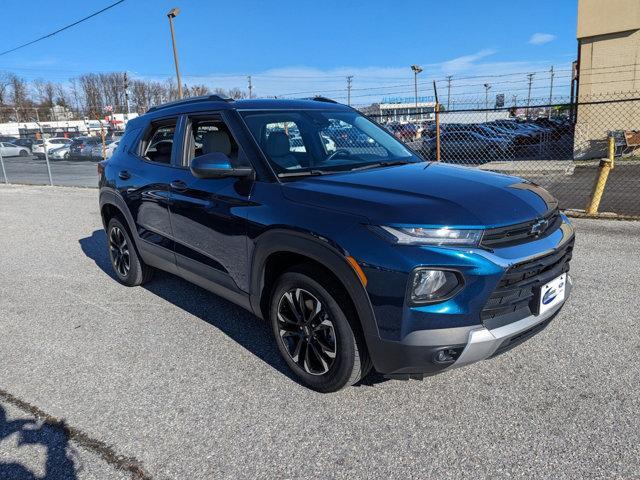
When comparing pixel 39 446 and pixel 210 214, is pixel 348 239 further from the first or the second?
pixel 39 446

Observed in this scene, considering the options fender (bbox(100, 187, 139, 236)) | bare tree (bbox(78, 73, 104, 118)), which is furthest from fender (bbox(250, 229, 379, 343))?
bare tree (bbox(78, 73, 104, 118))

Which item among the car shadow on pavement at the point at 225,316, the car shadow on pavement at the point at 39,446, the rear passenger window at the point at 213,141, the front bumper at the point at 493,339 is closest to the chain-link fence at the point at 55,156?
the car shadow on pavement at the point at 225,316

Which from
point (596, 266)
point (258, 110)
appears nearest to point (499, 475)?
point (258, 110)

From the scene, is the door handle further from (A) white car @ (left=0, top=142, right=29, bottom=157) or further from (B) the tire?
(A) white car @ (left=0, top=142, right=29, bottom=157)

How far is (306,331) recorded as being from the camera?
9.35 feet

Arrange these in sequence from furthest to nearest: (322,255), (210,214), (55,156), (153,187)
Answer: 1. (55,156)
2. (153,187)
3. (210,214)
4. (322,255)

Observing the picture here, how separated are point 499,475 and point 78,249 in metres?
6.23

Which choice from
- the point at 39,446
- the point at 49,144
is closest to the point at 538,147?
the point at 39,446

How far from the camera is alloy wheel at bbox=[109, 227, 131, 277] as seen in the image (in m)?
4.82

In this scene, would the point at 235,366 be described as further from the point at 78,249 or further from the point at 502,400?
the point at 78,249

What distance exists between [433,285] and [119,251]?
12.4 ft

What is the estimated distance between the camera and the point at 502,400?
108 inches

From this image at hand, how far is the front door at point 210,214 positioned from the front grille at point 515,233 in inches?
57.4

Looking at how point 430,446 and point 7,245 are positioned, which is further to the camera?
point 7,245
